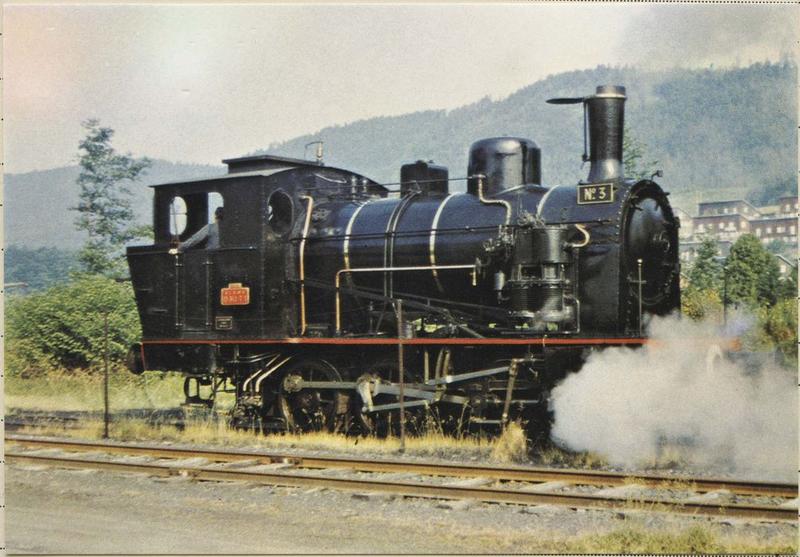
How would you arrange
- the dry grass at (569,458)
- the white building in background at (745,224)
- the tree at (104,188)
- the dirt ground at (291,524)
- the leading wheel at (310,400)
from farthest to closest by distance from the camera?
the tree at (104,188)
the white building in background at (745,224)
the leading wheel at (310,400)
the dry grass at (569,458)
the dirt ground at (291,524)

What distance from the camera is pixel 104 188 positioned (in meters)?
41.9

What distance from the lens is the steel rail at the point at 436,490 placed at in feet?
27.2

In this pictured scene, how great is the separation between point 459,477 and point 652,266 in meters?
3.82

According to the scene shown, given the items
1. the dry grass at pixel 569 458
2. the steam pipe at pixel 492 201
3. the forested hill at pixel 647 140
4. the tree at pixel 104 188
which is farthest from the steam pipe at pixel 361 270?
the tree at pixel 104 188

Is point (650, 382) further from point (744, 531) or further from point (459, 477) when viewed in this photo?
point (744, 531)

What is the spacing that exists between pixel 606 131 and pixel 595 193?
80cm

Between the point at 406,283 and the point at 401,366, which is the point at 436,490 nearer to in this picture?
the point at 401,366

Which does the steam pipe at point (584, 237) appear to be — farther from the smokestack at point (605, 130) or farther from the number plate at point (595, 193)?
the smokestack at point (605, 130)

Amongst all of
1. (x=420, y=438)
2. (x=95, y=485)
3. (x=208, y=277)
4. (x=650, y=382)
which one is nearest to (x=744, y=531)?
(x=650, y=382)

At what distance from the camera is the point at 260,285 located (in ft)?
45.5

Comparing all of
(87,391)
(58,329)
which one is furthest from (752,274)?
(58,329)

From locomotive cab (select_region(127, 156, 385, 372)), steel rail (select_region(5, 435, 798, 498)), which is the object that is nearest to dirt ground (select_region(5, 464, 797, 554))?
steel rail (select_region(5, 435, 798, 498))

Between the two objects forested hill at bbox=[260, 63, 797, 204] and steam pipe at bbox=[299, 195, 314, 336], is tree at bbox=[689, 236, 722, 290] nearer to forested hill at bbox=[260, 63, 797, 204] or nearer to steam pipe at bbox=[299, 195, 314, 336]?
forested hill at bbox=[260, 63, 797, 204]

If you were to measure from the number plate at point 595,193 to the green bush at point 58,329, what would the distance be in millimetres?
13795
